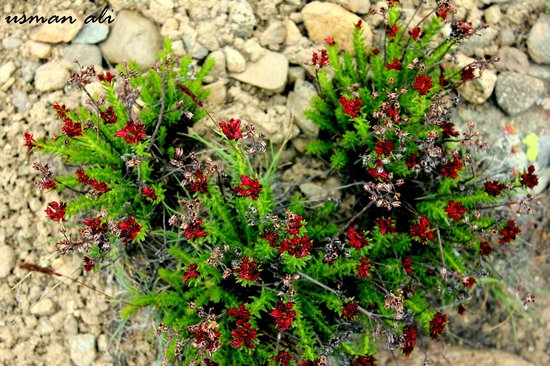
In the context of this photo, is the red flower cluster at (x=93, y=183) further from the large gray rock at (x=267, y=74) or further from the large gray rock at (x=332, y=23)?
the large gray rock at (x=332, y=23)

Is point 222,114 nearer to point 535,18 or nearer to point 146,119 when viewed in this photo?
point 146,119

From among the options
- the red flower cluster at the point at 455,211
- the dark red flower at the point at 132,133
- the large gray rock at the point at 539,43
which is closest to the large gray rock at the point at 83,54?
the dark red flower at the point at 132,133

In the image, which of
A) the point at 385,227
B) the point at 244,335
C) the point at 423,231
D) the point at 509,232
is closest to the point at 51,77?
the point at 244,335

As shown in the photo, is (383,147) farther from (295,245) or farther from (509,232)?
(509,232)

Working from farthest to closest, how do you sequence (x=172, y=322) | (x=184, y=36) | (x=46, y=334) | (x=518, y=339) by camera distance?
(x=518, y=339)
(x=184, y=36)
(x=46, y=334)
(x=172, y=322)

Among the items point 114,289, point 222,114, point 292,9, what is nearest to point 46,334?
point 114,289

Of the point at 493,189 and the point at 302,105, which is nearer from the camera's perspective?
the point at 493,189
